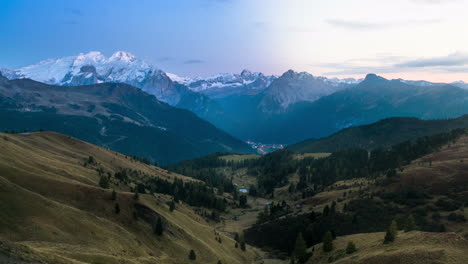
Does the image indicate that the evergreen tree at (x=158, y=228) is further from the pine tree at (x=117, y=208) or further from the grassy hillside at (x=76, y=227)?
Answer: the pine tree at (x=117, y=208)

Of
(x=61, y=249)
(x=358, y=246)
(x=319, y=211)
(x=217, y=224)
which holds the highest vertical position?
(x=61, y=249)

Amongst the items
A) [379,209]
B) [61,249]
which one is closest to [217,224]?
[379,209]

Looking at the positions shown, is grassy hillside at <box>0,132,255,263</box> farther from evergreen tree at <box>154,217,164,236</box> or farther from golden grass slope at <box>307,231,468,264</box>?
golden grass slope at <box>307,231,468,264</box>

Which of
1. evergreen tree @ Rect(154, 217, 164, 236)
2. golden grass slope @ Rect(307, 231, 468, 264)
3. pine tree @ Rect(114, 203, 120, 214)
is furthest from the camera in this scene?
evergreen tree @ Rect(154, 217, 164, 236)

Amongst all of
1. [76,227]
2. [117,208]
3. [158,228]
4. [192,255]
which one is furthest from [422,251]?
[117,208]

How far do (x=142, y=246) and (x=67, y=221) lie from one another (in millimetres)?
19819

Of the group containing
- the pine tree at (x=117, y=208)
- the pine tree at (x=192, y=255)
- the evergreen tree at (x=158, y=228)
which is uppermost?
the pine tree at (x=117, y=208)

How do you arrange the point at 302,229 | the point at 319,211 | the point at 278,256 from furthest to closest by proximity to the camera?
the point at 319,211 → the point at 302,229 → the point at 278,256

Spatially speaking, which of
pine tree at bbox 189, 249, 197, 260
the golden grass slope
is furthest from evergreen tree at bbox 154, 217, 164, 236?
the golden grass slope

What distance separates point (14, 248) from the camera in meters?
41.3

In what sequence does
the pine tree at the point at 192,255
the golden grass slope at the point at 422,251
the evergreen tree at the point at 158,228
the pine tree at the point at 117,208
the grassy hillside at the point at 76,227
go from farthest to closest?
the evergreen tree at the point at 158,228 → the pine tree at the point at 117,208 → the pine tree at the point at 192,255 → the grassy hillside at the point at 76,227 → the golden grass slope at the point at 422,251

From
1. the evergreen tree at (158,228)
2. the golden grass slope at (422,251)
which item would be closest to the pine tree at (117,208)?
the evergreen tree at (158,228)

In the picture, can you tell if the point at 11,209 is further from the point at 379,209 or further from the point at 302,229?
the point at 379,209

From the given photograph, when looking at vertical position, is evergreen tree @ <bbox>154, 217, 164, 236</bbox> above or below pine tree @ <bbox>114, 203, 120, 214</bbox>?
below
